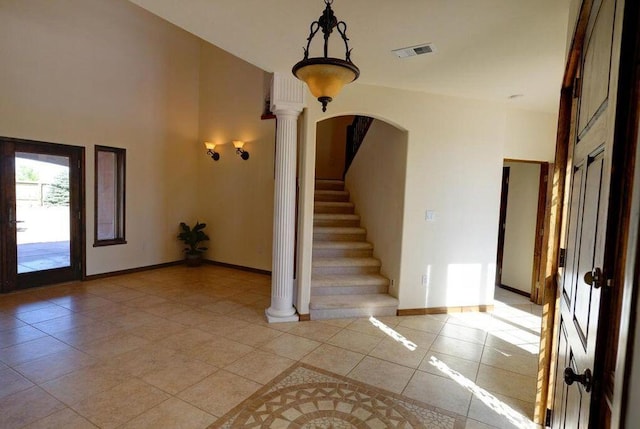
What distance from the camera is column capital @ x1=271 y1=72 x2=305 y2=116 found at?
12.3 ft

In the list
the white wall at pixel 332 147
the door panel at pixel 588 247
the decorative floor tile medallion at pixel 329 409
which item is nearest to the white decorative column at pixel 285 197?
the decorative floor tile medallion at pixel 329 409

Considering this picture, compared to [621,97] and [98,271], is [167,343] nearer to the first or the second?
[98,271]

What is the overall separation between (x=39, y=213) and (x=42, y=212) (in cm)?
4

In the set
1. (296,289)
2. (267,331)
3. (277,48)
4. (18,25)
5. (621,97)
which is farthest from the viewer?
(18,25)

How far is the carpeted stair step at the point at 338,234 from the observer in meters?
5.18

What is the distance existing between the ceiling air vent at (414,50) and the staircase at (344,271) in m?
2.75

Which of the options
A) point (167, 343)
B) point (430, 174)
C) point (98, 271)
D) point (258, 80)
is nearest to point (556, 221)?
point (430, 174)

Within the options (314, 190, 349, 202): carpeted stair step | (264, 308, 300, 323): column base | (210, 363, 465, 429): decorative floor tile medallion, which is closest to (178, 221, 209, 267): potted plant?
(314, 190, 349, 202): carpeted stair step

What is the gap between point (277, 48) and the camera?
3074 millimetres

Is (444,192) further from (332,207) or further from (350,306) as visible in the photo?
(332,207)

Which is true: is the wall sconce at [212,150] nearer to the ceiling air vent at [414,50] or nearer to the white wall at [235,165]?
the white wall at [235,165]

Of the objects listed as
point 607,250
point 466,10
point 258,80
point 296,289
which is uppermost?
point 258,80

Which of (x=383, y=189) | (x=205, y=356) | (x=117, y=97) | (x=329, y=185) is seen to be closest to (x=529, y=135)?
(x=383, y=189)

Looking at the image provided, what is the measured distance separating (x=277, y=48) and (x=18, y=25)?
4079 mm
